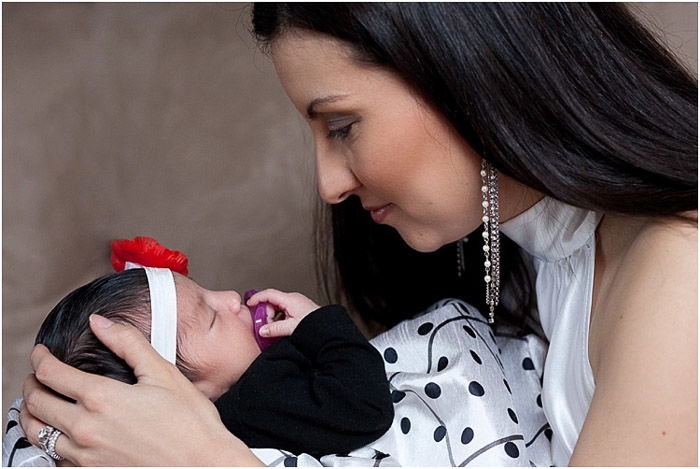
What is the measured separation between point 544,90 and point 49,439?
2.49ft

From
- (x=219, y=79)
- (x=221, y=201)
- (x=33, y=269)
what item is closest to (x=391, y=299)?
(x=221, y=201)

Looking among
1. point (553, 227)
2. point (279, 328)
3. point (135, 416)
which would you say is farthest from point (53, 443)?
point (553, 227)

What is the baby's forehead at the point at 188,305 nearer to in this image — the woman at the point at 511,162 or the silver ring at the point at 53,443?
the woman at the point at 511,162

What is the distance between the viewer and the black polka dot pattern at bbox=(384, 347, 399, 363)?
5.15 feet

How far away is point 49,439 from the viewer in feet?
4.26

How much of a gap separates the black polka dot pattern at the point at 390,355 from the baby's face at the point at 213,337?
22 centimetres

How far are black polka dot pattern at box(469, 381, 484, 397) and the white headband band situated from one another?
0.42 m

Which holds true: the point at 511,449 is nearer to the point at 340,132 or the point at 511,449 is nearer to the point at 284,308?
the point at 284,308

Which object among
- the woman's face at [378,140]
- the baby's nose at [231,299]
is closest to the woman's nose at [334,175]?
the woman's face at [378,140]

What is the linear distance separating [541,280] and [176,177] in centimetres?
65

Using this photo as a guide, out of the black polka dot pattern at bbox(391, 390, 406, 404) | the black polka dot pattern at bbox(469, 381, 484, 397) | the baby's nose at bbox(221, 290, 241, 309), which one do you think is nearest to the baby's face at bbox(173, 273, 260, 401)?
the baby's nose at bbox(221, 290, 241, 309)

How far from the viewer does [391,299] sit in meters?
1.85

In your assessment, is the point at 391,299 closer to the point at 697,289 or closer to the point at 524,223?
the point at 524,223

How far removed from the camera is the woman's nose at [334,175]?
1345 mm
